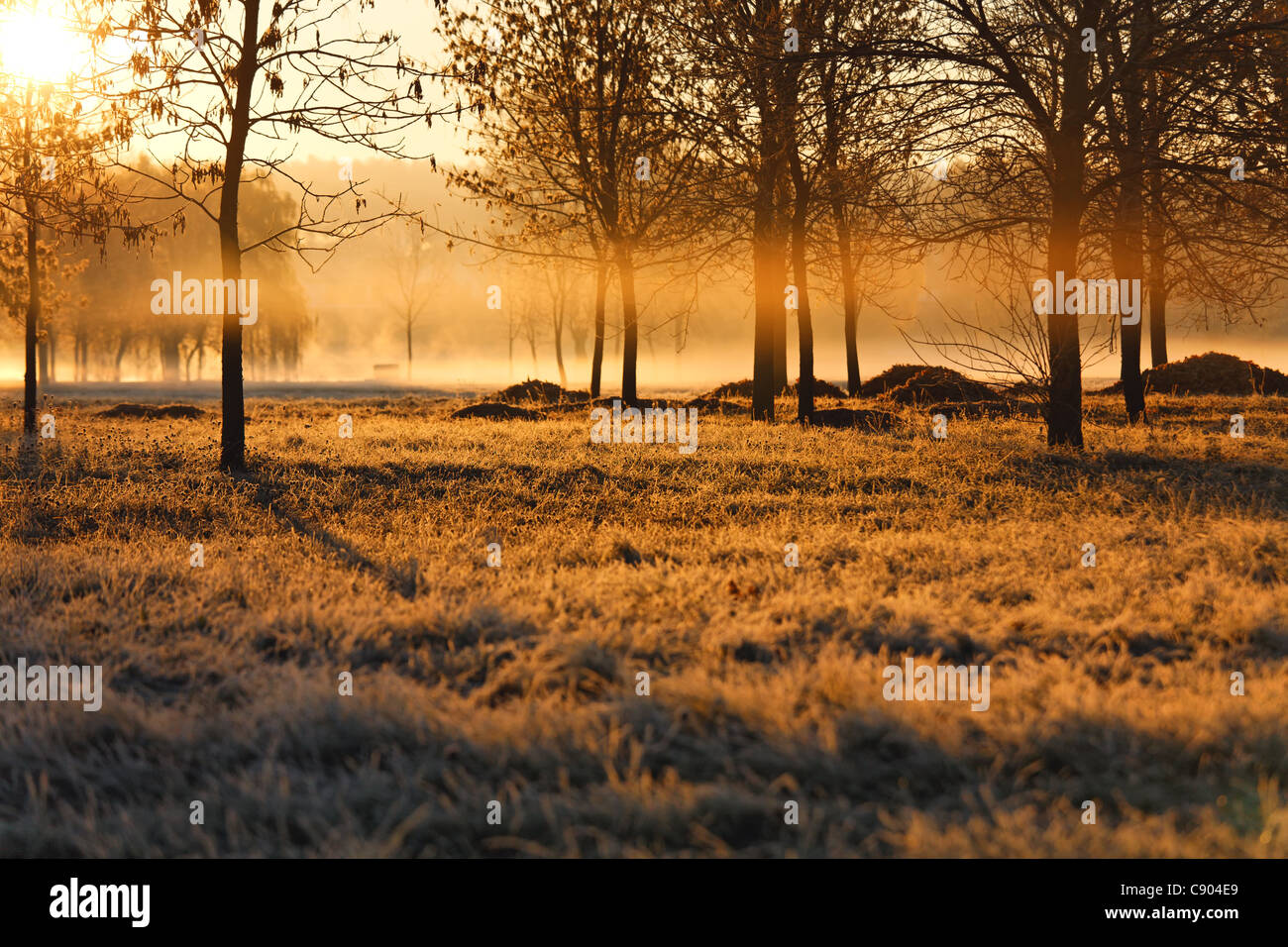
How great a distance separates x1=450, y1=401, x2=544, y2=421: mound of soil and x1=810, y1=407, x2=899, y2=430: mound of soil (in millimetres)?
6231

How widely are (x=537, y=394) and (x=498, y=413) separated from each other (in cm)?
Result: 471

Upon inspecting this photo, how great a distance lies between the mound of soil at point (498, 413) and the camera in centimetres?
1942

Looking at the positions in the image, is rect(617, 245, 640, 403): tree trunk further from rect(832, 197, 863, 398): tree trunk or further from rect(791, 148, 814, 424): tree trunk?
rect(832, 197, 863, 398): tree trunk

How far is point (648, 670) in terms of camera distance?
4336 millimetres

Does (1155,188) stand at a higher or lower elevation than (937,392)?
higher

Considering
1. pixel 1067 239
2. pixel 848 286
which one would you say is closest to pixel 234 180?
pixel 1067 239

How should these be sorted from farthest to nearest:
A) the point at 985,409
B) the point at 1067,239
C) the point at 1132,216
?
the point at 985,409
the point at 1132,216
the point at 1067,239

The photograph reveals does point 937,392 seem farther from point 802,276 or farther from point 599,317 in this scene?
point 599,317

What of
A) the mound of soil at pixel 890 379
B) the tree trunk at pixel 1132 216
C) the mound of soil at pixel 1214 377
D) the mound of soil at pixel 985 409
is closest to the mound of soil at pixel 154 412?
the mound of soil at pixel 985 409

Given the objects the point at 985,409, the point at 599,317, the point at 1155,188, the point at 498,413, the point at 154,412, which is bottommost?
the point at 985,409

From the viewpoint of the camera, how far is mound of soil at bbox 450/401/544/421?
63.7 feet

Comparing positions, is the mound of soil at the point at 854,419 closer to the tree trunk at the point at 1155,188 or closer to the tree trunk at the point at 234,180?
the tree trunk at the point at 1155,188

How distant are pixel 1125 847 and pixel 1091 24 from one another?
1107cm

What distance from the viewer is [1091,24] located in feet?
35.6
